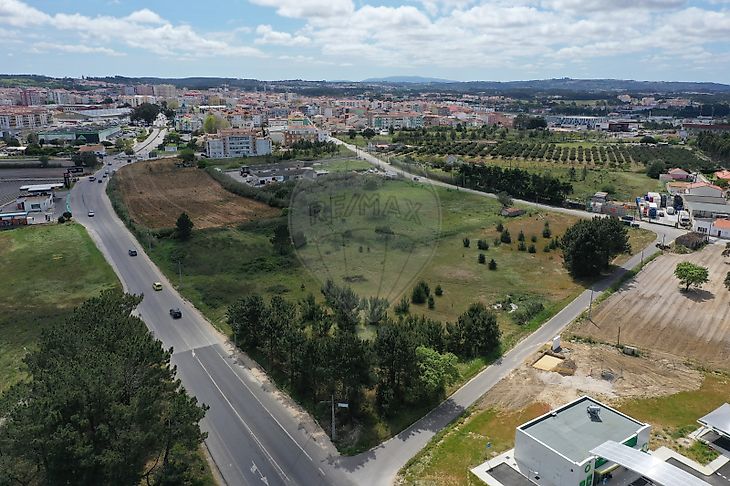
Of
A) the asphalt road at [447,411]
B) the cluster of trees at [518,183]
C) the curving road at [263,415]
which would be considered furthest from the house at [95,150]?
the asphalt road at [447,411]

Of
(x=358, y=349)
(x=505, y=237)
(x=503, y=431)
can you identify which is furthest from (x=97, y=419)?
(x=505, y=237)

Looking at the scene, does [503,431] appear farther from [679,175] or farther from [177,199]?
[679,175]

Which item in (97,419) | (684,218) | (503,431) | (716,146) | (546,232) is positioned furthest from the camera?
(716,146)

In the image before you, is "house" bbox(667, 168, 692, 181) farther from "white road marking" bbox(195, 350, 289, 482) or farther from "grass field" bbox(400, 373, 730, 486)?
"white road marking" bbox(195, 350, 289, 482)

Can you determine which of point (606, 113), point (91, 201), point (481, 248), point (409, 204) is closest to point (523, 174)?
point (481, 248)

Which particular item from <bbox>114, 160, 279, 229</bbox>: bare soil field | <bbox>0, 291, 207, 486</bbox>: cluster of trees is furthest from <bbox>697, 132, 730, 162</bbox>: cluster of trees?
<bbox>0, 291, 207, 486</bbox>: cluster of trees
